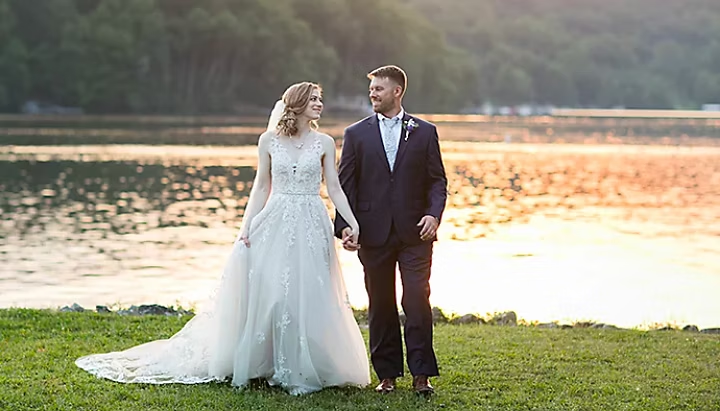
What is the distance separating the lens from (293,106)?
25.3ft

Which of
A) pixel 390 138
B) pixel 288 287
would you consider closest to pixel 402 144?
pixel 390 138

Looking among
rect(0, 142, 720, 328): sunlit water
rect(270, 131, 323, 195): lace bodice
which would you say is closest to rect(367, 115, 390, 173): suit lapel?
rect(270, 131, 323, 195): lace bodice

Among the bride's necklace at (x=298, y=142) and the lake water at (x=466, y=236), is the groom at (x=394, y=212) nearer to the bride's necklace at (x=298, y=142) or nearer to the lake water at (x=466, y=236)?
the bride's necklace at (x=298, y=142)

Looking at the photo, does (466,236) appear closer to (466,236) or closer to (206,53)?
(466,236)

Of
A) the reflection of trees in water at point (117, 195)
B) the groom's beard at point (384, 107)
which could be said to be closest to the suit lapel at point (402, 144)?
the groom's beard at point (384, 107)

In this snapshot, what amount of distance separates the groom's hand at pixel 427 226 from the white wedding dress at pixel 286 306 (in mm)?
638

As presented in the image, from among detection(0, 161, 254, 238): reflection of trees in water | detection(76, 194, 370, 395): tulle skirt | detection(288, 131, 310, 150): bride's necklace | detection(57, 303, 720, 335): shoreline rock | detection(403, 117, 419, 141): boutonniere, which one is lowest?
detection(0, 161, 254, 238): reflection of trees in water

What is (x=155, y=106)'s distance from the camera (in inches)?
4126

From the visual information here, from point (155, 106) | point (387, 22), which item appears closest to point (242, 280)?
point (155, 106)

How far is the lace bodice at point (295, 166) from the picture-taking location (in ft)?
25.5

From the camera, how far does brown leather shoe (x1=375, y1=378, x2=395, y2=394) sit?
7.70 m

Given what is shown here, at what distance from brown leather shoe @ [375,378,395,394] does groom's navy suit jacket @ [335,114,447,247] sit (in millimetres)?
938

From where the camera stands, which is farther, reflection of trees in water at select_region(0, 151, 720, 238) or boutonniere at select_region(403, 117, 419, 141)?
reflection of trees in water at select_region(0, 151, 720, 238)

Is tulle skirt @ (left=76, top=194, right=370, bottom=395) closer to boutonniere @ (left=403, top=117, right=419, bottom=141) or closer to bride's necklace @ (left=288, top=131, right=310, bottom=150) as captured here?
bride's necklace @ (left=288, top=131, right=310, bottom=150)
